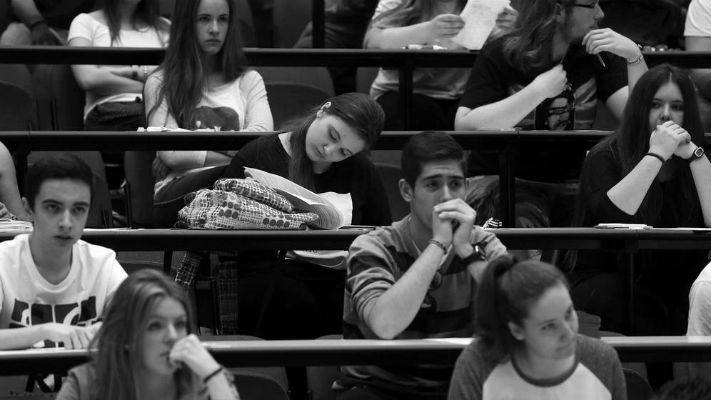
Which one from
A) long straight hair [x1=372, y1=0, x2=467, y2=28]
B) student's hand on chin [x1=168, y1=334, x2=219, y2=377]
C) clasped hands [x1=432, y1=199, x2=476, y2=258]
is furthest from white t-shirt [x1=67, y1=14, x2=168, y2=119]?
student's hand on chin [x1=168, y1=334, x2=219, y2=377]

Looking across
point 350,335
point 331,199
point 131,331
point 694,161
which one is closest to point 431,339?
point 350,335

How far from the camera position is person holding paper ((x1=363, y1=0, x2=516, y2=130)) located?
4902 millimetres

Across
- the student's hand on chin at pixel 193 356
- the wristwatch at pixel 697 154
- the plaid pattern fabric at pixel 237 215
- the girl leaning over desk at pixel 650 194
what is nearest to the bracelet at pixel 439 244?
the plaid pattern fabric at pixel 237 215

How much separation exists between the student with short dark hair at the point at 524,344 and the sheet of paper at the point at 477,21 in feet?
7.28

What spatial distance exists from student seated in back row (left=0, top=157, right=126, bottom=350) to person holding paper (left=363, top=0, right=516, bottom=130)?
1890mm

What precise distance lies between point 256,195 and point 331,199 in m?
0.34

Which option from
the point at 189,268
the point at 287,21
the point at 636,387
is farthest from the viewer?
the point at 287,21

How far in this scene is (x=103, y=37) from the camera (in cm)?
505

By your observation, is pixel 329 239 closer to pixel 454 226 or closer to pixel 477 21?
pixel 454 226

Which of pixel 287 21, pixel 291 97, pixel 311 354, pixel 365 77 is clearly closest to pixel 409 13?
pixel 365 77

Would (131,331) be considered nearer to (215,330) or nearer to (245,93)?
(215,330)

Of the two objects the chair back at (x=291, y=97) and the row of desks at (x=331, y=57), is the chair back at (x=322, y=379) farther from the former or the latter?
the chair back at (x=291, y=97)

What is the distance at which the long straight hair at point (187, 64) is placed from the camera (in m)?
4.47

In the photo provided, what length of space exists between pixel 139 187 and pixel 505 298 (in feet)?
7.19
